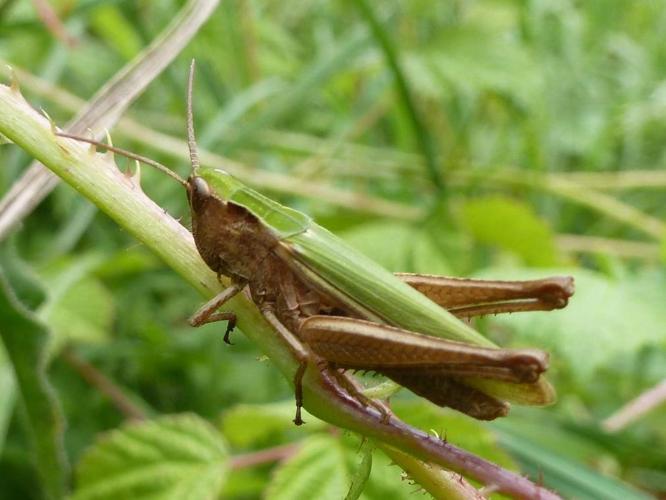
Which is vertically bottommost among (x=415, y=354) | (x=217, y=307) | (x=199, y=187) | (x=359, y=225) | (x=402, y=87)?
(x=217, y=307)

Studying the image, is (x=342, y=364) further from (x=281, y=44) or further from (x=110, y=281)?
(x=281, y=44)

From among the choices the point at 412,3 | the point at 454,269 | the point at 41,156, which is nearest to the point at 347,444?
the point at 41,156

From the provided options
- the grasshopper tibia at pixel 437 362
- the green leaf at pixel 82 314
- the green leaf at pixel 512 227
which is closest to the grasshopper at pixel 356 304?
the grasshopper tibia at pixel 437 362

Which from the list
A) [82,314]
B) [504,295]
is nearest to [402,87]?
[82,314]

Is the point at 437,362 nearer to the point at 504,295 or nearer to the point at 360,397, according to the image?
the point at 504,295

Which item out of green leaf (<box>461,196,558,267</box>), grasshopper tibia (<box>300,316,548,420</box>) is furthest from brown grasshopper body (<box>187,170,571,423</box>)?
green leaf (<box>461,196,558,267</box>)
